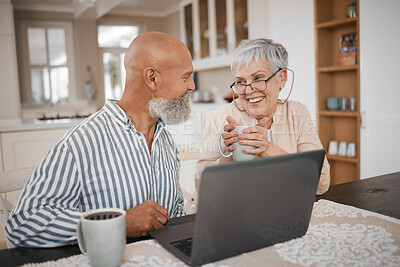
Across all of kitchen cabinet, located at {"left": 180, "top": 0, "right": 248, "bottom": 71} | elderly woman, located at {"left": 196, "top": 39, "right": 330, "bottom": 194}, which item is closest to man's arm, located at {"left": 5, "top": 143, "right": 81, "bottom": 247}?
elderly woman, located at {"left": 196, "top": 39, "right": 330, "bottom": 194}

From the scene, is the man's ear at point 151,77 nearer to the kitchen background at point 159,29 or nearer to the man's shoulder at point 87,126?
the man's shoulder at point 87,126

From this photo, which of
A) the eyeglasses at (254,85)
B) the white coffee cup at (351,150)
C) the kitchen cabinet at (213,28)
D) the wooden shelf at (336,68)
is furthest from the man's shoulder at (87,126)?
the kitchen cabinet at (213,28)

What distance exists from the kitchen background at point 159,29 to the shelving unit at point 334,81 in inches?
2.3

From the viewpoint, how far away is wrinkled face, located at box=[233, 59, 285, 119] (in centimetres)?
139

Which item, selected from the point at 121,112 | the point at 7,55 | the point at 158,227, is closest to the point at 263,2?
the point at 121,112

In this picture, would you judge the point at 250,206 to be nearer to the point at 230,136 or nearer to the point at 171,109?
the point at 230,136

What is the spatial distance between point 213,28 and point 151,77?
370cm

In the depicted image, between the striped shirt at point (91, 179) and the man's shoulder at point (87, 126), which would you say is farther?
the man's shoulder at point (87, 126)

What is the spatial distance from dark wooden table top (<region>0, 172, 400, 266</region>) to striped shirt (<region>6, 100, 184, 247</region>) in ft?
0.11

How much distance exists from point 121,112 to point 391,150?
2360 millimetres

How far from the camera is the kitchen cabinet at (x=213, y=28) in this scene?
418 cm

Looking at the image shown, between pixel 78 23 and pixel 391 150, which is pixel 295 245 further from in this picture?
pixel 78 23

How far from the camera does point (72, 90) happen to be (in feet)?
22.2

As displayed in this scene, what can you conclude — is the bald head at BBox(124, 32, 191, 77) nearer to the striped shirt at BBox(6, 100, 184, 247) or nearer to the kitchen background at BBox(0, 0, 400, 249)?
the striped shirt at BBox(6, 100, 184, 247)
